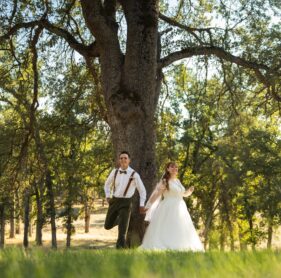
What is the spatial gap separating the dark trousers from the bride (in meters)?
0.77

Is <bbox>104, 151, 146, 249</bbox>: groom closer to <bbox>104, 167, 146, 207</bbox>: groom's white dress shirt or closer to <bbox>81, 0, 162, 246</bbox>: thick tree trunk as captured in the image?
<bbox>104, 167, 146, 207</bbox>: groom's white dress shirt

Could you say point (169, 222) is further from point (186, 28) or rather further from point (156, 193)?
point (186, 28)

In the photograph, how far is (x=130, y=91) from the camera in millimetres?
11422

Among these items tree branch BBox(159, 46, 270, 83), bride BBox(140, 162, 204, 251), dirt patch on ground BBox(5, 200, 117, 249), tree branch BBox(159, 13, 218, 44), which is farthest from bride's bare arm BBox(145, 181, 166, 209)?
dirt patch on ground BBox(5, 200, 117, 249)

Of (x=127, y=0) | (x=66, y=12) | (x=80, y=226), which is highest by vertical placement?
(x=66, y=12)

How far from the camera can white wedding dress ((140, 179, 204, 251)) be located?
35.1ft

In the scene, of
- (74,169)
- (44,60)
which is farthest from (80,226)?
(44,60)

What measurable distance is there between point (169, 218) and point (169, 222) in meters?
0.11

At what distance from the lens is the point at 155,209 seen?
36.7 ft

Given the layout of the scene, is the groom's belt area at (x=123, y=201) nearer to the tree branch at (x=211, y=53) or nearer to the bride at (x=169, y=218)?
the bride at (x=169, y=218)

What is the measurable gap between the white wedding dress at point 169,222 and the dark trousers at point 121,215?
2.58 feet

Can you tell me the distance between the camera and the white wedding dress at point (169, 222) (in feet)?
35.1

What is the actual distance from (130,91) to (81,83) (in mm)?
6161

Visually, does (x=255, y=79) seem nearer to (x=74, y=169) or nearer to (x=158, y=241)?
(x=158, y=241)
